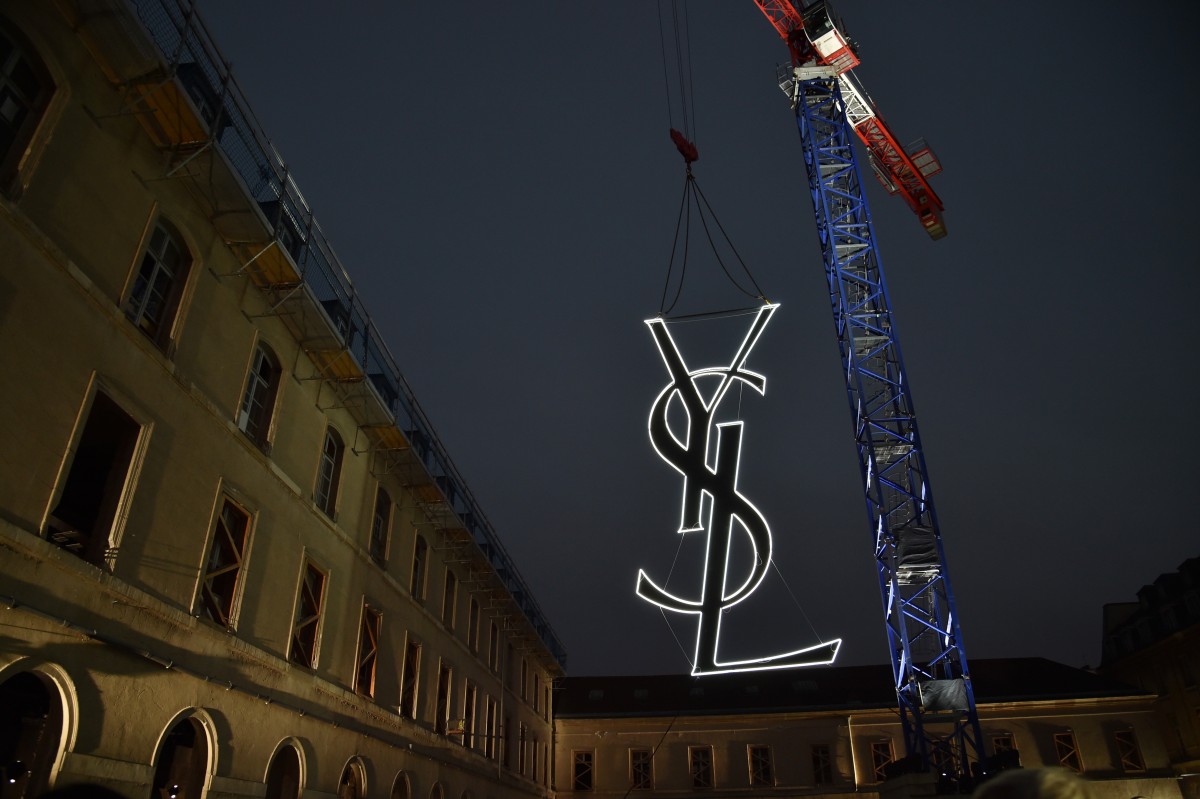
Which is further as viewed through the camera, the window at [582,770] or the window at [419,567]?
the window at [582,770]

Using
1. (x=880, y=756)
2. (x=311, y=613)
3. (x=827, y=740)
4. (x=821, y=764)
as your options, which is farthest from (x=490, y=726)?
(x=880, y=756)

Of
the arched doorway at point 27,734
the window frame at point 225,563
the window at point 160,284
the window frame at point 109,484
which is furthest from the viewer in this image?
the window frame at point 225,563

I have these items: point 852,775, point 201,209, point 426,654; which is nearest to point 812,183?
point 426,654

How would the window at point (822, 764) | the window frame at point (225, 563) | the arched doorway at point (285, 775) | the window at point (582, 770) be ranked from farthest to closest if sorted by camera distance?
the window at point (582, 770)
the window at point (822, 764)
the arched doorway at point (285, 775)
the window frame at point (225, 563)

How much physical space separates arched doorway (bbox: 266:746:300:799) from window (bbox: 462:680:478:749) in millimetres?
10857

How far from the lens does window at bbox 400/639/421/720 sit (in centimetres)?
2007

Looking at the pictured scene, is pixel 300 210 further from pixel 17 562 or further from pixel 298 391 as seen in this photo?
pixel 17 562

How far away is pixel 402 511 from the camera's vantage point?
21.2 meters

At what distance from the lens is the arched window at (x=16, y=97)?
868 centimetres

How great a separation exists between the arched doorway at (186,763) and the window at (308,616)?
270cm

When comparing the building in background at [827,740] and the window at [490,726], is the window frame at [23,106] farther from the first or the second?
the building in background at [827,740]

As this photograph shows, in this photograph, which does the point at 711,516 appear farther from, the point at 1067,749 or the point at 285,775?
the point at 1067,749

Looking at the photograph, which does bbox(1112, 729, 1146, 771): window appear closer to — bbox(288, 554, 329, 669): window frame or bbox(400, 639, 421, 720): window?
bbox(400, 639, 421, 720): window

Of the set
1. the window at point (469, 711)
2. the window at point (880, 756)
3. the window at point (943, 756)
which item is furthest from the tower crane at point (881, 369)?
the window at point (469, 711)
